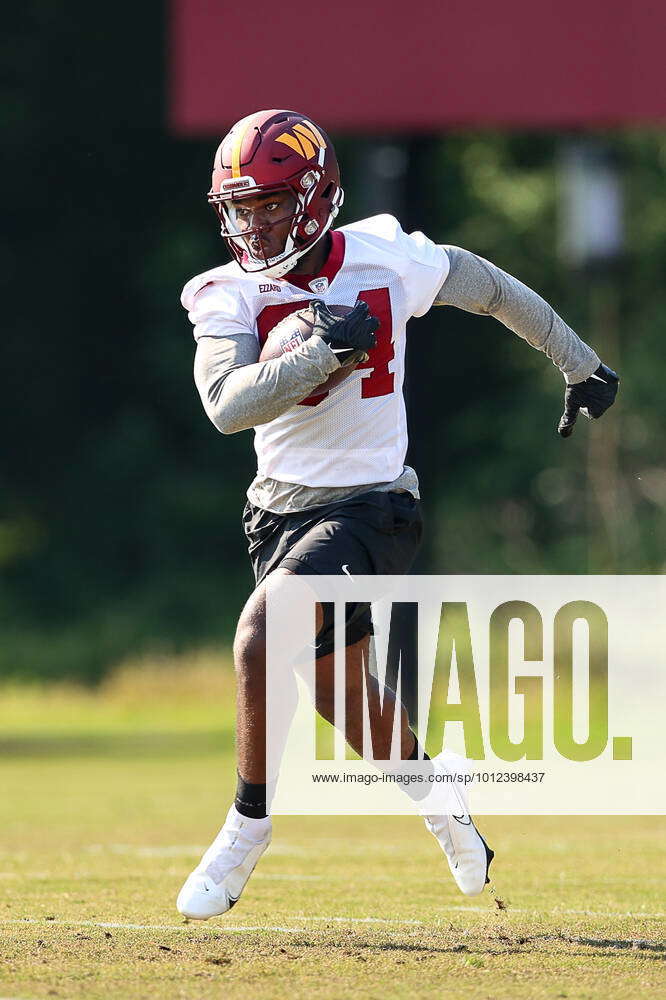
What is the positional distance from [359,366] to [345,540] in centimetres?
53

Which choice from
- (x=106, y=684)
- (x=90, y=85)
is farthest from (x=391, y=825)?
(x=90, y=85)

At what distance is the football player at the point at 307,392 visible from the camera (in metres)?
4.67

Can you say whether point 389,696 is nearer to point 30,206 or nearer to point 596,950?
point 596,950

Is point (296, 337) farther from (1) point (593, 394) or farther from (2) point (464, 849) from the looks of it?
(2) point (464, 849)

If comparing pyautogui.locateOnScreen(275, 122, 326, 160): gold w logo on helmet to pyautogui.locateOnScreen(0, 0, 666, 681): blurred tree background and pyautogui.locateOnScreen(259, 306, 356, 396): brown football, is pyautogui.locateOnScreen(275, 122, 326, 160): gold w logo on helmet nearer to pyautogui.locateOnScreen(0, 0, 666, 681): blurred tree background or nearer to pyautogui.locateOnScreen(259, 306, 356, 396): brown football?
pyautogui.locateOnScreen(259, 306, 356, 396): brown football

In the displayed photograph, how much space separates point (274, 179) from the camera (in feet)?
15.6

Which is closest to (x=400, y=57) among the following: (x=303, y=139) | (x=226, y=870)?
(x=303, y=139)

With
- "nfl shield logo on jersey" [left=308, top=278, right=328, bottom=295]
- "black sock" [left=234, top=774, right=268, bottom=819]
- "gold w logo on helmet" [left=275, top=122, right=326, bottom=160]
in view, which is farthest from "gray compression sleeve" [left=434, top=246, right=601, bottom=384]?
"black sock" [left=234, top=774, right=268, bottom=819]

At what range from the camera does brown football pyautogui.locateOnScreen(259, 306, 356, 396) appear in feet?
15.1

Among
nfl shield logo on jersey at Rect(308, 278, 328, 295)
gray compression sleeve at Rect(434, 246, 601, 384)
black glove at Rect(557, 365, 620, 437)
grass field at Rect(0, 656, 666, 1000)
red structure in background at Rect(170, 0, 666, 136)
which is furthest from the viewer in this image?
red structure in background at Rect(170, 0, 666, 136)

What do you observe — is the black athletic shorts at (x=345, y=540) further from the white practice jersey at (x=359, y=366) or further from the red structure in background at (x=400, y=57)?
the red structure in background at (x=400, y=57)

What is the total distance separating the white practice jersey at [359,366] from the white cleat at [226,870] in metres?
1.03

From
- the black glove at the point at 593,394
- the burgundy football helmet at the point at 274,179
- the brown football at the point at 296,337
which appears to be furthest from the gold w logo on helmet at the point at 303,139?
the black glove at the point at 593,394

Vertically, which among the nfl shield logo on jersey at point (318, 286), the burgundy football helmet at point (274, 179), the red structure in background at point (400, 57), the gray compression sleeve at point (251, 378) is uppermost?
the red structure in background at point (400, 57)
